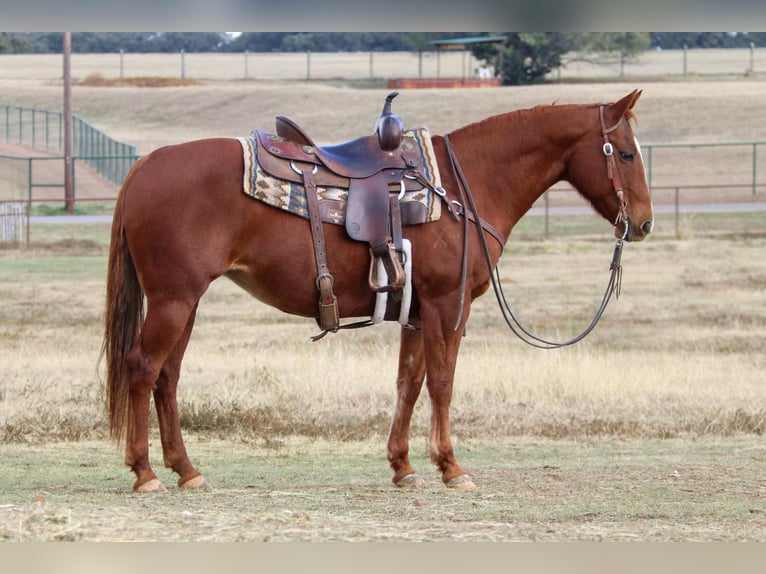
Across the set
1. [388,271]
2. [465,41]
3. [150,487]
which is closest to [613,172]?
[388,271]

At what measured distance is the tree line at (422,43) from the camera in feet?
187

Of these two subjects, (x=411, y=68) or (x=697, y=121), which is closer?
(x=697, y=121)

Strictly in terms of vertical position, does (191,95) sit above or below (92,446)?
above

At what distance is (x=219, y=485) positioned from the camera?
24.2 ft

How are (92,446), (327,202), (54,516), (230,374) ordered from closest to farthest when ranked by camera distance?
1. (54,516)
2. (327,202)
3. (92,446)
4. (230,374)

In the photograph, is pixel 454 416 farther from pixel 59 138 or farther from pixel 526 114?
pixel 59 138

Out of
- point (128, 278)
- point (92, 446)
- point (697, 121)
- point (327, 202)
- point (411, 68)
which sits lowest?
point (92, 446)

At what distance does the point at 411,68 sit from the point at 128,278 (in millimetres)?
66133

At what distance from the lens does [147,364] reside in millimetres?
6801

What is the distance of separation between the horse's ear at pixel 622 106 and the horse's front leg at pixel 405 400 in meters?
1.89

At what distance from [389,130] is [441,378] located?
1.59m

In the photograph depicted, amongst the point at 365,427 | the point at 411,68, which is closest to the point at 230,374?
the point at 365,427

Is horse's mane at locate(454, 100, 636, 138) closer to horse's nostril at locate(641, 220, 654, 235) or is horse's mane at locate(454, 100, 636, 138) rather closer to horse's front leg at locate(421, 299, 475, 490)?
horse's nostril at locate(641, 220, 654, 235)

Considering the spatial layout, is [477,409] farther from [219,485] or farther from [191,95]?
[191,95]
